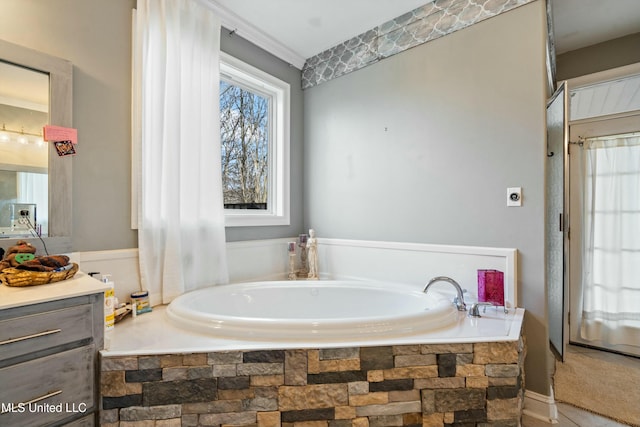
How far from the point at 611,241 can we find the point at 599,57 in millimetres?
1532

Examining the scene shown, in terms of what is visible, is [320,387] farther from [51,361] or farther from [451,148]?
[451,148]

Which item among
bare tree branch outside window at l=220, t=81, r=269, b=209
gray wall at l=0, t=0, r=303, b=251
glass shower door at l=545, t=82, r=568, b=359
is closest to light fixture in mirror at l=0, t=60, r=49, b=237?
gray wall at l=0, t=0, r=303, b=251

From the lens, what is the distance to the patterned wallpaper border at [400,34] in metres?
1.89

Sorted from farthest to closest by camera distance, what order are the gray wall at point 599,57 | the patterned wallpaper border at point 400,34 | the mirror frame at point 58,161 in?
the gray wall at point 599,57 < the patterned wallpaper border at point 400,34 < the mirror frame at point 58,161

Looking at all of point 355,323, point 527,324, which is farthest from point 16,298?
point 527,324

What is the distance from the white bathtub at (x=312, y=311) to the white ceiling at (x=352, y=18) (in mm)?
1937

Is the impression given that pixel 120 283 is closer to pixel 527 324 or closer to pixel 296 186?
pixel 296 186

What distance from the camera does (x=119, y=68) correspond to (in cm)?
165

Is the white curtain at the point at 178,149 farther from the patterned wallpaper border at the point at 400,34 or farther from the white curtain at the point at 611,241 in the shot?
the white curtain at the point at 611,241

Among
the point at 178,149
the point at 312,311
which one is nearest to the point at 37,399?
the point at 178,149

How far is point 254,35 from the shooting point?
2334 millimetres

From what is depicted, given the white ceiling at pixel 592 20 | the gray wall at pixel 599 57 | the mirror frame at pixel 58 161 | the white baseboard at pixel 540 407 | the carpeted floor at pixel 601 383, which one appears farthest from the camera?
the gray wall at pixel 599 57

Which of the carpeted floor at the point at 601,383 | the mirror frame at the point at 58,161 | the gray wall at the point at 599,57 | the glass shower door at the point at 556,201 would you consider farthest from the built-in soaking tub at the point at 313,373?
the gray wall at the point at 599,57

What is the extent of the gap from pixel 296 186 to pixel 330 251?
696 millimetres
